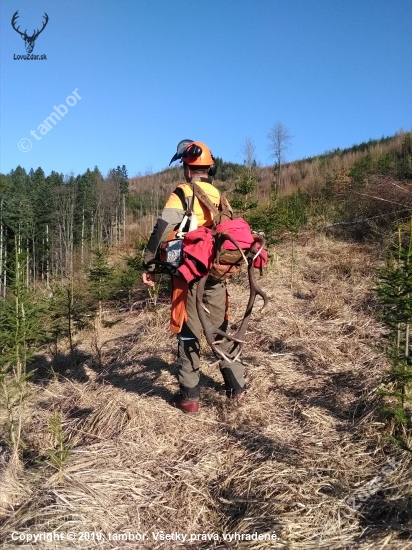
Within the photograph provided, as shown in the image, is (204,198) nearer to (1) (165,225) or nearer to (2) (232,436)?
(1) (165,225)

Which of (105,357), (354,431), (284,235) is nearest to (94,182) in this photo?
(284,235)

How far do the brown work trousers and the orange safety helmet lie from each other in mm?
1040

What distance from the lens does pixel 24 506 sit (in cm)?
251

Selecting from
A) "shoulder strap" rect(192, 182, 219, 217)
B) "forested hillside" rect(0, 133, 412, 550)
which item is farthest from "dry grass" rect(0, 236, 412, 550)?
"shoulder strap" rect(192, 182, 219, 217)

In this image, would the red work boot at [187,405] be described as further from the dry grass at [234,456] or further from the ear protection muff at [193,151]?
the ear protection muff at [193,151]

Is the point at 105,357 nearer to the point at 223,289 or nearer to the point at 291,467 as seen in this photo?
the point at 223,289

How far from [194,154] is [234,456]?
2.40 meters


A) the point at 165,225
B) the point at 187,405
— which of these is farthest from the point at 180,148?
the point at 187,405

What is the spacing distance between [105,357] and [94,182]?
4755 centimetres

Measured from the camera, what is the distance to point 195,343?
3.57 meters

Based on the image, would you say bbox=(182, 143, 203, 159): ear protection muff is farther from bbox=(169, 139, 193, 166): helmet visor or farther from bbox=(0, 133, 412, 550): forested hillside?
bbox=(0, 133, 412, 550): forested hillside

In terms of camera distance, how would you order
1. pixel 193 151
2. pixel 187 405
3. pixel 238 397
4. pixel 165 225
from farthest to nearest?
pixel 238 397 → pixel 187 405 → pixel 193 151 → pixel 165 225

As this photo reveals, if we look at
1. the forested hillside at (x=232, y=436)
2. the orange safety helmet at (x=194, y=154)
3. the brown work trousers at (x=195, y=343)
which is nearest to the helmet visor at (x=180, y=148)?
the orange safety helmet at (x=194, y=154)

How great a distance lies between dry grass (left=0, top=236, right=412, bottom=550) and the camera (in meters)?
2.23
